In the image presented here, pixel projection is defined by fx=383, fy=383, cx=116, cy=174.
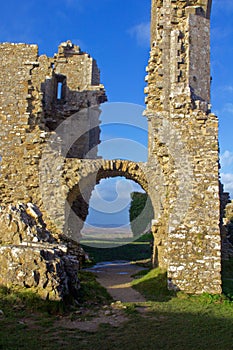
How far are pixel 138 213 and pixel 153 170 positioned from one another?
17822 mm

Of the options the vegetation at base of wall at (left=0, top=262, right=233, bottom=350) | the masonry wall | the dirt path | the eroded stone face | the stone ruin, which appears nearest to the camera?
the vegetation at base of wall at (left=0, top=262, right=233, bottom=350)

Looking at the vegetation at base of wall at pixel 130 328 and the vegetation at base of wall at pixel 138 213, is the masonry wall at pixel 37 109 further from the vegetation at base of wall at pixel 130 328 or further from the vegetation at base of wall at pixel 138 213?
the vegetation at base of wall at pixel 138 213

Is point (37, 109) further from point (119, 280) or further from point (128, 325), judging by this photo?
point (128, 325)

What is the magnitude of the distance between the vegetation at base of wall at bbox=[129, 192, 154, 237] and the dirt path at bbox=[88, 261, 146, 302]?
1262 cm

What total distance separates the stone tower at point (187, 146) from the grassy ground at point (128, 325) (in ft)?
2.82

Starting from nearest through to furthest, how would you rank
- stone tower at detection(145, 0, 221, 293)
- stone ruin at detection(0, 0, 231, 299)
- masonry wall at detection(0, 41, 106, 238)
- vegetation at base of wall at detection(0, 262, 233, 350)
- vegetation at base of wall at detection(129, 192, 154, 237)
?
1. vegetation at base of wall at detection(0, 262, 233, 350)
2. stone ruin at detection(0, 0, 231, 299)
3. stone tower at detection(145, 0, 221, 293)
4. masonry wall at detection(0, 41, 106, 238)
5. vegetation at base of wall at detection(129, 192, 154, 237)

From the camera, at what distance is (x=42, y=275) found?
6.95 meters

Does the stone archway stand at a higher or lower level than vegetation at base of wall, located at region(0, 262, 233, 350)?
higher

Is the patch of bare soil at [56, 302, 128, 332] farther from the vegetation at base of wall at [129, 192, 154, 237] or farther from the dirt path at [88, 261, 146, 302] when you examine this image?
the vegetation at base of wall at [129, 192, 154, 237]

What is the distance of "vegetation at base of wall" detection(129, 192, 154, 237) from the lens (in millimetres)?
30391

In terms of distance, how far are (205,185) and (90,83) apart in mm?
13215

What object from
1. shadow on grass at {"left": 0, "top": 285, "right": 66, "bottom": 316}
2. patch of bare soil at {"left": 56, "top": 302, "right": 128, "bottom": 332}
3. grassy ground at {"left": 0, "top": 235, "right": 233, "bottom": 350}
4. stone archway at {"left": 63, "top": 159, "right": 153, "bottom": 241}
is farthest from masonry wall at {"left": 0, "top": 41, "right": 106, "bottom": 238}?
patch of bare soil at {"left": 56, "top": 302, "right": 128, "bottom": 332}

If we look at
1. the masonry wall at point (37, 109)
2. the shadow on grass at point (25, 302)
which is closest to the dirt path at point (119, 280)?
the shadow on grass at point (25, 302)

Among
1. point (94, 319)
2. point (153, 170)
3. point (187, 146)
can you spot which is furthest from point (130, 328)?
point (153, 170)
